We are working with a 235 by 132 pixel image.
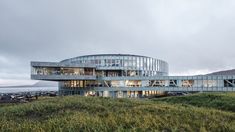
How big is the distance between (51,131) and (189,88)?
50.1 m

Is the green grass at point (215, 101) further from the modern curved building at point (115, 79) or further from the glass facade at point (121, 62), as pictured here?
the glass facade at point (121, 62)

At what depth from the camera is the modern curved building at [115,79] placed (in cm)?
5550

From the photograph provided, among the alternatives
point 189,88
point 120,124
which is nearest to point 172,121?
point 120,124

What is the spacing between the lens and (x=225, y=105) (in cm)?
2150

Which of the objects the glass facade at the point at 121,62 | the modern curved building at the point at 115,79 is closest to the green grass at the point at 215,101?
the modern curved building at the point at 115,79

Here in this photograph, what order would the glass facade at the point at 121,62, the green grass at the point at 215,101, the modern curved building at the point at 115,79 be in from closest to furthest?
the green grass at the point at 215,101, the modern curved building at the point at 115,79, the glass facade at the point at 121,62

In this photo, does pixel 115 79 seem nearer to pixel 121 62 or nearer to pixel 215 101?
pixel 121 62

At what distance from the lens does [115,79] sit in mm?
62875

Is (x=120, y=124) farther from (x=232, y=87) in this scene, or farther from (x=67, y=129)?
(x=232, y=87)

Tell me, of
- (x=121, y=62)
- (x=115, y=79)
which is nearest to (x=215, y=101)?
(x=115, y=79)

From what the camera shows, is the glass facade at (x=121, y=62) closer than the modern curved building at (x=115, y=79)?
No

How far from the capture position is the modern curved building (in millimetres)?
55500

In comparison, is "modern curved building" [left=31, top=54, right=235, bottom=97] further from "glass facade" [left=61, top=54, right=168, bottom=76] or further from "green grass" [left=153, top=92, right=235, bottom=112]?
"green grass" [left=153, top=92, right=235, bottom=112]

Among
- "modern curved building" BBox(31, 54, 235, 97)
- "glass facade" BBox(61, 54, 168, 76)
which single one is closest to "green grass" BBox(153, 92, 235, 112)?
"modern curved building" BBox(31, 54, 235, 97)
